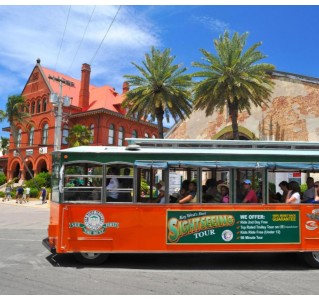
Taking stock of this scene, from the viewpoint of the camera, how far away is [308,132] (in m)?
27.5

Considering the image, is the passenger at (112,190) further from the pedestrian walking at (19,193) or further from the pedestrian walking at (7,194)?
the pedestrian walking at (7,194)

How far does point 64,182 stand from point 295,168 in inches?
205

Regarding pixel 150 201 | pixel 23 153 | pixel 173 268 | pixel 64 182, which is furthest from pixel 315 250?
pixel 23 153

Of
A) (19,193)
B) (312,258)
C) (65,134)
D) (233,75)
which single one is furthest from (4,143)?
(312,258)

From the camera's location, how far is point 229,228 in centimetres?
779

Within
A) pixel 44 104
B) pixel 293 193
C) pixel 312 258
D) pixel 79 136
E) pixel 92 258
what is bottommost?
pixel 92 258

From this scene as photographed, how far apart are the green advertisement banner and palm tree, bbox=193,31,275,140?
17183 mm

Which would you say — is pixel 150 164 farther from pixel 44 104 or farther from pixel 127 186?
pixel 44 104

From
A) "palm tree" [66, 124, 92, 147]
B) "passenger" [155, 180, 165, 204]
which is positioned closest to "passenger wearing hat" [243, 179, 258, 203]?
"passenger" [155, 180, 165, 204]

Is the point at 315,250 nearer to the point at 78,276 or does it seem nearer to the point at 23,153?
the point at 78,276

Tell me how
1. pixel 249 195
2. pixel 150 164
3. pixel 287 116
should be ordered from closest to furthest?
1. pixel 150 164
2. pixel 249 195
3. pixel 287 116

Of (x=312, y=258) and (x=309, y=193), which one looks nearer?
(x=312, y=258)

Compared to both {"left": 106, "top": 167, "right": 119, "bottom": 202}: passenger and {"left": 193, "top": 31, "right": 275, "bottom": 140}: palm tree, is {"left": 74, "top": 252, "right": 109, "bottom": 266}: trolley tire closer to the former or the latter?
{"left": 106, "top": 167, "right": 119, "bottom": 202}: passenger

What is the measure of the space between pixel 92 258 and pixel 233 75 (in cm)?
1950
